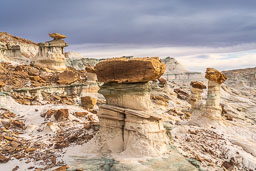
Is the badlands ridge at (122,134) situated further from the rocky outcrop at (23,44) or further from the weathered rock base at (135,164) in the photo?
the rocky outcrop at (23,44)

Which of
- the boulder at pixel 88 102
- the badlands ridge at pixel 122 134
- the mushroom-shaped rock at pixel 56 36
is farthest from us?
the mushroom-shaped rock at pixel 56 36

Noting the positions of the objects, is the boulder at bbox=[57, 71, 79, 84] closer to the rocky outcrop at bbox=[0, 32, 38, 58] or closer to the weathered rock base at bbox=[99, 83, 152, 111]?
the weathered rock base at bbox=[99, 83, 152, 111]

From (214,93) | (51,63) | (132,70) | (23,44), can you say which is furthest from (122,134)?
(23,44)

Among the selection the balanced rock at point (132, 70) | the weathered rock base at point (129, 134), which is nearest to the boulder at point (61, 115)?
the weathered rock base at point (129, 134)

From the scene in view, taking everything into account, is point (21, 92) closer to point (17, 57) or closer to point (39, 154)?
point (39, 154)

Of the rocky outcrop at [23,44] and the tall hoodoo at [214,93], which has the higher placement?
the rocky outcrop at [23,44]

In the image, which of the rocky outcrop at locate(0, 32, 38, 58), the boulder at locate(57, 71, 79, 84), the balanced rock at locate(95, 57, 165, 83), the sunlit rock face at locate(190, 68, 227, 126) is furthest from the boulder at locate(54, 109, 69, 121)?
the rocky outcrop at locate(0, 32, 38, 58)

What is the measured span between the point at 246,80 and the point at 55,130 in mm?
66943

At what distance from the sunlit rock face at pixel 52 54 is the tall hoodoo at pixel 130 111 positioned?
20.3m

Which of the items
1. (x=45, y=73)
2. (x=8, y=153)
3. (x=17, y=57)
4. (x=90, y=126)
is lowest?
(x=8, y=153)

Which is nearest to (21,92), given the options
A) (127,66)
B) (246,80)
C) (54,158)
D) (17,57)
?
(54,158)

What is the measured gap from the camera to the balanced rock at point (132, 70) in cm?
737

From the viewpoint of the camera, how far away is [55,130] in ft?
35.3

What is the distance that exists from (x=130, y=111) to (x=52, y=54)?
2175 cm
